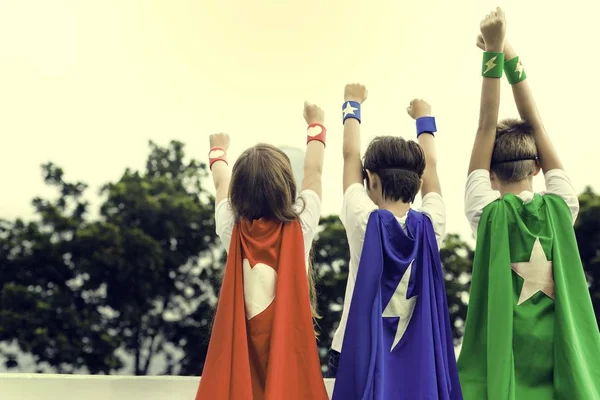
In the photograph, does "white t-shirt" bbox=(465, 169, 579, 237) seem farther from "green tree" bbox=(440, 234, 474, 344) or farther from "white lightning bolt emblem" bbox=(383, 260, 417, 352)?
"green tree" bbox=(440, 234, 474, 344)

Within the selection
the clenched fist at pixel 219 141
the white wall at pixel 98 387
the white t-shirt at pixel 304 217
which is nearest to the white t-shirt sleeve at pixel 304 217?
the white t-shirt at pixel 304 217

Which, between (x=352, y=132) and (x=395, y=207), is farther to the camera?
(x=352, y=132)

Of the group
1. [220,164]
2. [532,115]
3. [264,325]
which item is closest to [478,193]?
[532,115]

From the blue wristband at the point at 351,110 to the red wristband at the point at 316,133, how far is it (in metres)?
0.11

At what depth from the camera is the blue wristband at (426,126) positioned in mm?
2980

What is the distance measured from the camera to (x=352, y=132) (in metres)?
2.82

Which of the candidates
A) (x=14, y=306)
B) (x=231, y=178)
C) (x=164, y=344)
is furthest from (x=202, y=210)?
(x=231, y=178)

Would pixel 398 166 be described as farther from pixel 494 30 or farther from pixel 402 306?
pixel 494 30

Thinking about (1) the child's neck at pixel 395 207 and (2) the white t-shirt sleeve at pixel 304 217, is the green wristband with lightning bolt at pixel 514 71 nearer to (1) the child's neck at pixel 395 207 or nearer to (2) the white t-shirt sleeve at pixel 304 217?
(1) the child's neck at pixel 395 207

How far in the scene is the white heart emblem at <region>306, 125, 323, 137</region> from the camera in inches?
112

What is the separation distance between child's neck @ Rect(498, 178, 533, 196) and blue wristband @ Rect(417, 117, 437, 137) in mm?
430

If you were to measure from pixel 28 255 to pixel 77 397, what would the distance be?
12.2 m

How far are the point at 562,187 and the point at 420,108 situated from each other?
72 cm

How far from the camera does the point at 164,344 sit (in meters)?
15.7
